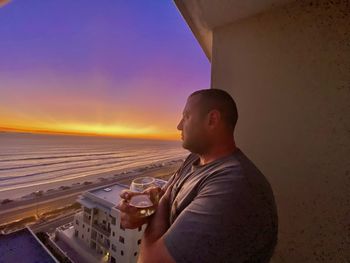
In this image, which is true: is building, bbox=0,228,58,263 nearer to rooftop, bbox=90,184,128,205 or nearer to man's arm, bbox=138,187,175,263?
rooftop, bbox=90,184,128,205

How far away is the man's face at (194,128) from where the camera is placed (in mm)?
787

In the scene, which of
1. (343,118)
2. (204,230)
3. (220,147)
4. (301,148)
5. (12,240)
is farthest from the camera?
(12,240)

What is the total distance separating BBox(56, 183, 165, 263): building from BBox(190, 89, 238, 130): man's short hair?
5050 mm

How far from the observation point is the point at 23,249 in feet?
14.0

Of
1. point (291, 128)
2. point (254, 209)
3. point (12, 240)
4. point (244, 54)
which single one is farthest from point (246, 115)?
point (12, 240)

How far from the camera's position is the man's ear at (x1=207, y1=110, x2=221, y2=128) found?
2.55 feet

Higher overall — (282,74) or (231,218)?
(282,74)

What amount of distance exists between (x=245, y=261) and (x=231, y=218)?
127 mm

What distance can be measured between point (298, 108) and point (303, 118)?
65 millimetres

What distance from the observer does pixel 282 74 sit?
1234 mm

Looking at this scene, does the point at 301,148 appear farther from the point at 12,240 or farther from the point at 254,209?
the point at 12,240

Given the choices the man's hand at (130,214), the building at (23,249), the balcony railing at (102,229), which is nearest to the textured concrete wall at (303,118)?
the man's hand at (130,214)

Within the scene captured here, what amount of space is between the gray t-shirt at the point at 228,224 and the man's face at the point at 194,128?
21cm

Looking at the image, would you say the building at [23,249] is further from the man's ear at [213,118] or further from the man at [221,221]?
the man's ear at [213,118]
